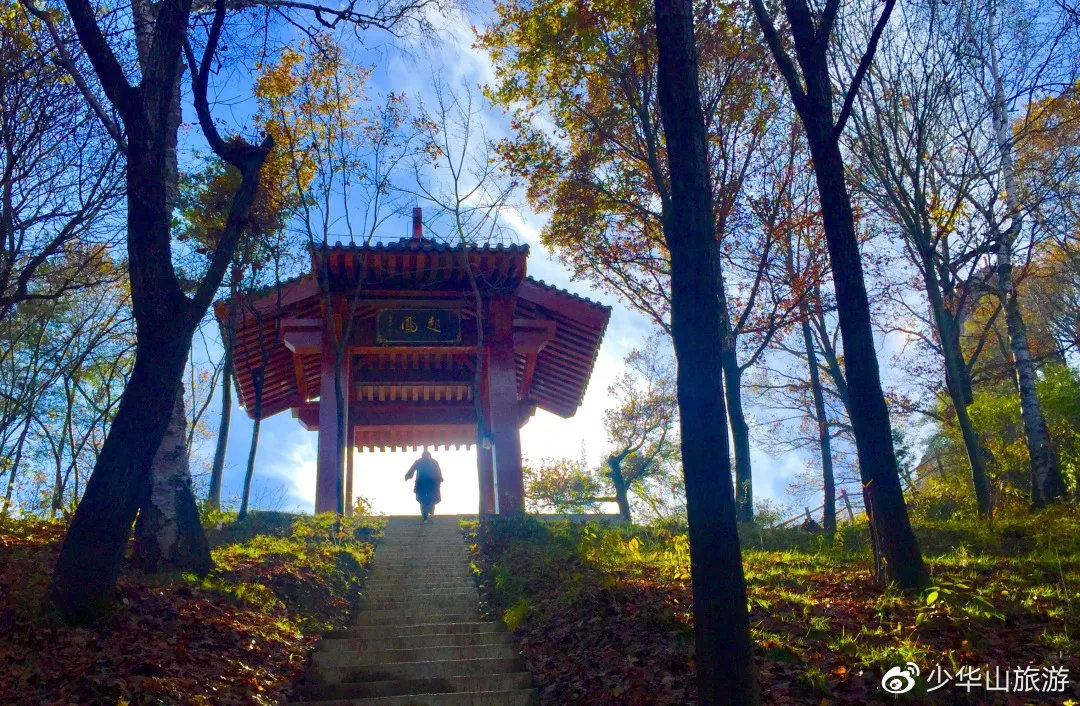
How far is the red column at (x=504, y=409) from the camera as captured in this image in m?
14.9

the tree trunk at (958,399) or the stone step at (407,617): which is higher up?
the tree trunk at (958,399)

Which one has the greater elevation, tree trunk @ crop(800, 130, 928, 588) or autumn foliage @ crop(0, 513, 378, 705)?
tree trunk @ crop(800, 130, 928, 588)

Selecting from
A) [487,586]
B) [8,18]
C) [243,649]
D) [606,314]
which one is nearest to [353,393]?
[606,314]

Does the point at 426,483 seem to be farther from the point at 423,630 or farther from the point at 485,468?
the point at 423,630

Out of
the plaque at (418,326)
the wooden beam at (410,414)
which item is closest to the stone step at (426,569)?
the plaque at (418,326)

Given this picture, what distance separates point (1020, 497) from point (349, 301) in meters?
12.6

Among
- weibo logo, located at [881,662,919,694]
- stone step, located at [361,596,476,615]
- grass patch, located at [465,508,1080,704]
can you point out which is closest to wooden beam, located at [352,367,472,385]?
grass patch, located at [465,508,1080,704]

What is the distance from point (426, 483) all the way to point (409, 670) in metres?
9.23

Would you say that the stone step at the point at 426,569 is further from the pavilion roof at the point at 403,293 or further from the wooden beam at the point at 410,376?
the wooden beam at the point at 410,376

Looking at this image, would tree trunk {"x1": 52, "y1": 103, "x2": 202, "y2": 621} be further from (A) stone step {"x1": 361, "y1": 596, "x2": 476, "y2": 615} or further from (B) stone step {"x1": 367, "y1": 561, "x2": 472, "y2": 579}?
(B) stone step {"x1": 367, "y1": 561, "x2": 472, "y2": 579}

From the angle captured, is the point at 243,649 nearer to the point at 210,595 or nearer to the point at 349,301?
the point at 210,595

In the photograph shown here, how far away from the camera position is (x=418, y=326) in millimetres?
16062

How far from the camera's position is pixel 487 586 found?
1003 centimetres

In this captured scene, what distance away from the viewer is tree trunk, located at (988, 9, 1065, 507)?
10.9 m
